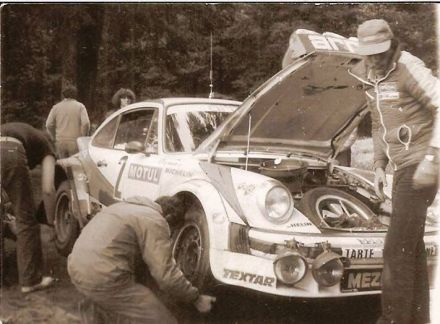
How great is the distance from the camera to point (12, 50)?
3996 mm

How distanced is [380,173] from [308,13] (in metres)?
1.20

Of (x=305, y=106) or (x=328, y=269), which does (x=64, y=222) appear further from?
(x=328, y=269)

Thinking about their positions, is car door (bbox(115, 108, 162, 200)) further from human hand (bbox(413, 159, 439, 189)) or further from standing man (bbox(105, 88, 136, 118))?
human hand (bbox(413, 159, 439, 189))

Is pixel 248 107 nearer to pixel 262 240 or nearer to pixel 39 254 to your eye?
pixel 262 240

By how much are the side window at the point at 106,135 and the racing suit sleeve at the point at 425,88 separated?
2402mm

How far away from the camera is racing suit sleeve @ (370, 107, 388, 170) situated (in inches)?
127

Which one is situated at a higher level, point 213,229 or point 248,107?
point 248,107

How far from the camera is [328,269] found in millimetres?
3086

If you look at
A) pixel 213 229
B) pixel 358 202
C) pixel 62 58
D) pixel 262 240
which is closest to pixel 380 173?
pixel 358 202

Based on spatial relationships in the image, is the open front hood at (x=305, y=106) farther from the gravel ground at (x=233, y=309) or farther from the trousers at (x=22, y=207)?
the trousers at (x=22, y=207)

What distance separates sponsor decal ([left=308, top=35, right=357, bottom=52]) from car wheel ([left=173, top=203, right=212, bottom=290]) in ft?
3.92

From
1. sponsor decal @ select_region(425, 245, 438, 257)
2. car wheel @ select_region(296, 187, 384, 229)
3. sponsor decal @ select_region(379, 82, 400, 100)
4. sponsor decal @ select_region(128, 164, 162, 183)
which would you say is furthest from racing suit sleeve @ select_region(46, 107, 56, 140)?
sponsor decal @ select_region(425, 245, 438, 257)

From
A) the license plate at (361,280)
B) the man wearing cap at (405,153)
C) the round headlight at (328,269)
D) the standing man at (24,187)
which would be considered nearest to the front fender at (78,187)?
the standing man at (24,187)

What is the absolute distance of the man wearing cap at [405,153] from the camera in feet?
9.50
